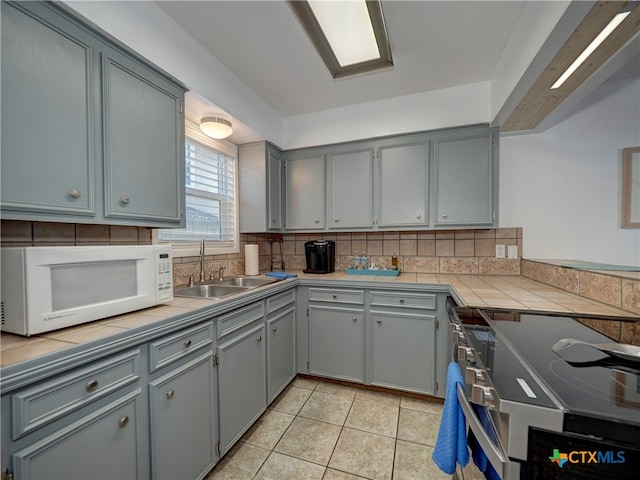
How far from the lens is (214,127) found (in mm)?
1858

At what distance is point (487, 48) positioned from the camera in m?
1.72

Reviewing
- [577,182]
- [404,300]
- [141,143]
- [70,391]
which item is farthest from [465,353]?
[577,182]

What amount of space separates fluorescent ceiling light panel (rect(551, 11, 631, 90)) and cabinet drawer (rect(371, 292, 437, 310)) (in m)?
1.50

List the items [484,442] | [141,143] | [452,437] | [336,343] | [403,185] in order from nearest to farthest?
[484,442] < [452,437] < [141,143] < [336,343] < [403,185]

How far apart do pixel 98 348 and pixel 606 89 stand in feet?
11.4

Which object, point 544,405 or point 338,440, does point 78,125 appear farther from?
point 338,440

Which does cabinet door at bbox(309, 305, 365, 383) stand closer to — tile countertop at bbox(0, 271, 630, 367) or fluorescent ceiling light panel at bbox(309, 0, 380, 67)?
tile countertop at bbox(0, 271, 630, 367)

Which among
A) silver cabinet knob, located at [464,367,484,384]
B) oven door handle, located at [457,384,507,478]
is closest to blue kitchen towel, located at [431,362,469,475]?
oven door handle, located at [457,384,507,478]

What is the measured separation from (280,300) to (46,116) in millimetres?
1615

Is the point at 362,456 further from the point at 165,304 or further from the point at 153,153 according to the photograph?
the point at 153,153

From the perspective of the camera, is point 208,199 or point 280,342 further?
point 208,199

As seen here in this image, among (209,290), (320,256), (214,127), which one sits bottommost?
(209,290)

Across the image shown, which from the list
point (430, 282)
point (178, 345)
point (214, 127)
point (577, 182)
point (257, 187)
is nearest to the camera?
point (178, 345)

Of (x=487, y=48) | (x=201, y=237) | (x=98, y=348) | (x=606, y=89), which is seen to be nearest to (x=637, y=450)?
(x=98, y=348)
